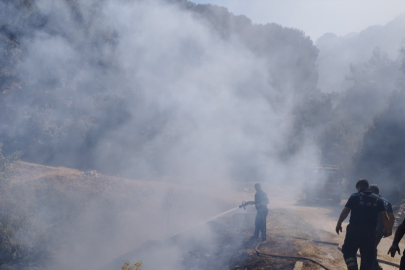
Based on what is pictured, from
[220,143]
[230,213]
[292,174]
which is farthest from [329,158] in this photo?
[230,213]

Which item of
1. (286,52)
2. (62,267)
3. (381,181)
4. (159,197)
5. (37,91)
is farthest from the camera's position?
(286,52)

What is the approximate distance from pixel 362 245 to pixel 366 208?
16.4 inches

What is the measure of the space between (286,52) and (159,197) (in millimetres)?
18187

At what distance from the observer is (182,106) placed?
16.2 m

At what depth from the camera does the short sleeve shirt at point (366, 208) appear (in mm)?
3617

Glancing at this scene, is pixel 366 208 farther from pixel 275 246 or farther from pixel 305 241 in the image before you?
pixel 305 241

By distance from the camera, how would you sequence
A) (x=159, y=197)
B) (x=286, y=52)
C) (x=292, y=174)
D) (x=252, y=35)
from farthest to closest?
(x=286, y=52), (x=252, y=35), (x=292, y=174), (x=159, y=197)

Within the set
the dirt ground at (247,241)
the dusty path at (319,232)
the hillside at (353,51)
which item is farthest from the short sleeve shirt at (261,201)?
the hillside at (353,51)

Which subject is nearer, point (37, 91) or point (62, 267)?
point (62, 267)

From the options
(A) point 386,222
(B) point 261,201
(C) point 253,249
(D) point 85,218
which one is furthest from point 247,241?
(D) point 85,218

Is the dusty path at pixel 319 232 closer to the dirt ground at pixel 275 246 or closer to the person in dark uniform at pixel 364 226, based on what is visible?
the dirt ground at pixel 275 246

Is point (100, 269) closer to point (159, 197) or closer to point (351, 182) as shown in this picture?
point (159, 197)

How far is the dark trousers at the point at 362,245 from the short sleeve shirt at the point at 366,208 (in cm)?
7

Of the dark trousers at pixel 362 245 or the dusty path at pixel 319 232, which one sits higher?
the dark trousers at pixel 362 245
